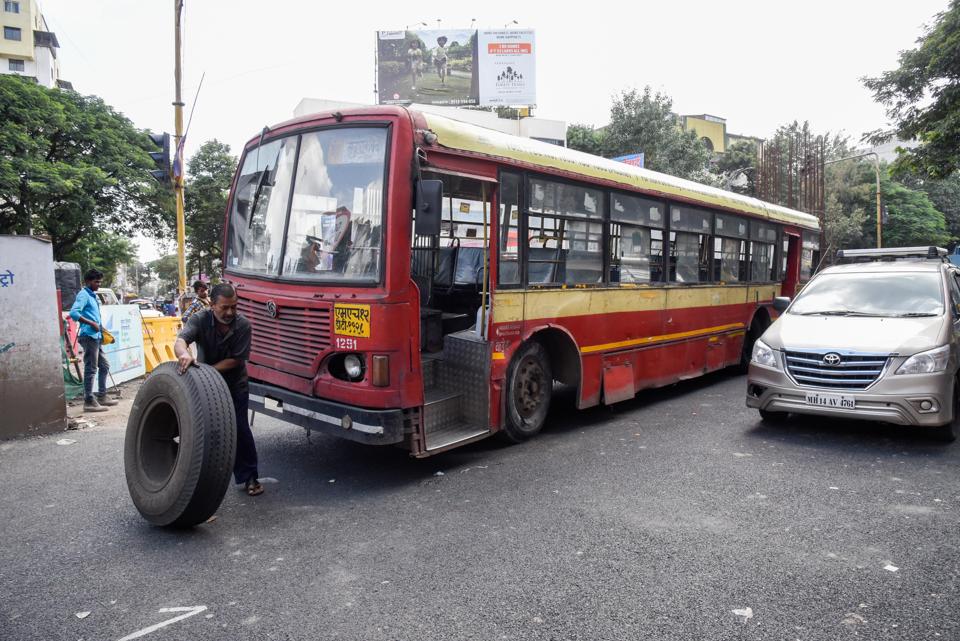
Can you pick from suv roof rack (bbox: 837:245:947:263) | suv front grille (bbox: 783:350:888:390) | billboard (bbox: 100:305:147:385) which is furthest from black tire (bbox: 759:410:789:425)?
billboard (bbox: 100:305:147:385)

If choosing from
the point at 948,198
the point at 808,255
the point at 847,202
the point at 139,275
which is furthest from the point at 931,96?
the point at 139,275

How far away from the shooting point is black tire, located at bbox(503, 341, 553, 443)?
244 inches

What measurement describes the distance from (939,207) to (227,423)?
56978 millimetres

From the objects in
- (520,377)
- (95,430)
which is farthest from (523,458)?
(95,430)

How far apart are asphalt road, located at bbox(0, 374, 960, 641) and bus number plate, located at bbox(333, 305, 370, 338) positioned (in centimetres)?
123

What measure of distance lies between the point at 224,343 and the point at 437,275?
3.13m

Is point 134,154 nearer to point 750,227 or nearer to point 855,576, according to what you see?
point 750,227

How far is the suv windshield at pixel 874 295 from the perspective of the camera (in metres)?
6.85

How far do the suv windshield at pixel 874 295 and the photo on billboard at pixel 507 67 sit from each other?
35.8 metres

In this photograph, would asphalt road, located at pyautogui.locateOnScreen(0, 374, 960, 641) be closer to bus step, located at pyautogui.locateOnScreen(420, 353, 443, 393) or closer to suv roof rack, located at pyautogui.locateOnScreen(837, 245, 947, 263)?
bus step, located at pyautogui.locateOnScreen(420, 353, 443, 393)

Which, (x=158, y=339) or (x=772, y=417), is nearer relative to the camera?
(x=772, y=417)

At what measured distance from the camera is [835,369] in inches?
244

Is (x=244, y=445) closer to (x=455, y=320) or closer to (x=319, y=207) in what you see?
(x=319, y=207)

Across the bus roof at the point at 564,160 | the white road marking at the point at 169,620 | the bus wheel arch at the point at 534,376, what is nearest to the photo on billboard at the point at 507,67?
the bus roof at the point at 564,160
